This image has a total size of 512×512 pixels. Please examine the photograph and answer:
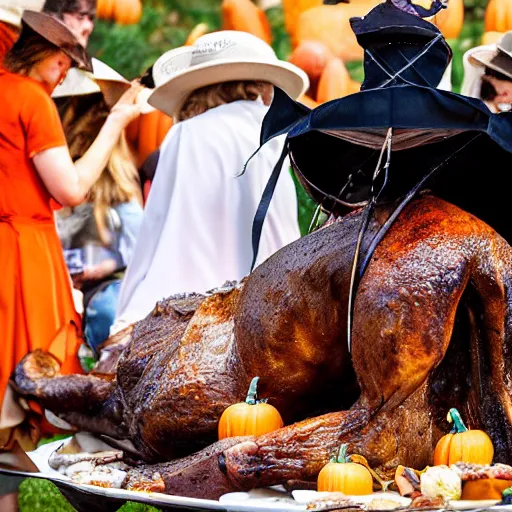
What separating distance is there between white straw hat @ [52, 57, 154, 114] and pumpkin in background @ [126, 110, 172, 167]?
253 mm

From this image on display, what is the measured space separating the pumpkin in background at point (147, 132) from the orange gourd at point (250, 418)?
13.8 ft

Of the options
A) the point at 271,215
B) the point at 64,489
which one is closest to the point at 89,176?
the point at 271,215

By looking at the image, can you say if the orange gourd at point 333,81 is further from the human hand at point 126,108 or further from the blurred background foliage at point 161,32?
the human hand at point 126,108

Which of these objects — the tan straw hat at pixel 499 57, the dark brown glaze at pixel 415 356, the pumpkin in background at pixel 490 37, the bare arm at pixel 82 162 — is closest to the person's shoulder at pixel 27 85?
the bare arm at pixel 82 162

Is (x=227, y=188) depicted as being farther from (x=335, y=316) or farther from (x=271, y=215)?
(x=335, y=316)

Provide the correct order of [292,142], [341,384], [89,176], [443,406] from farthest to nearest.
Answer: [89,176] < [292,142] < [341,384] < [443,406]

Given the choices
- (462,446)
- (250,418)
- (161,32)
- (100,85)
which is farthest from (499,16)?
(462,446)

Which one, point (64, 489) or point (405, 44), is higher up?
point (405, 44)

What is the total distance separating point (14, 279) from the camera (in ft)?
18.5

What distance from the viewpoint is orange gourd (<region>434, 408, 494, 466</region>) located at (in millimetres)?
3014

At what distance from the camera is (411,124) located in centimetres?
305

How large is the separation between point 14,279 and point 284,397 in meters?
2.51

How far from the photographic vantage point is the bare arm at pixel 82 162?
569 cm

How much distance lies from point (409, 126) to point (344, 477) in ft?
3.13
